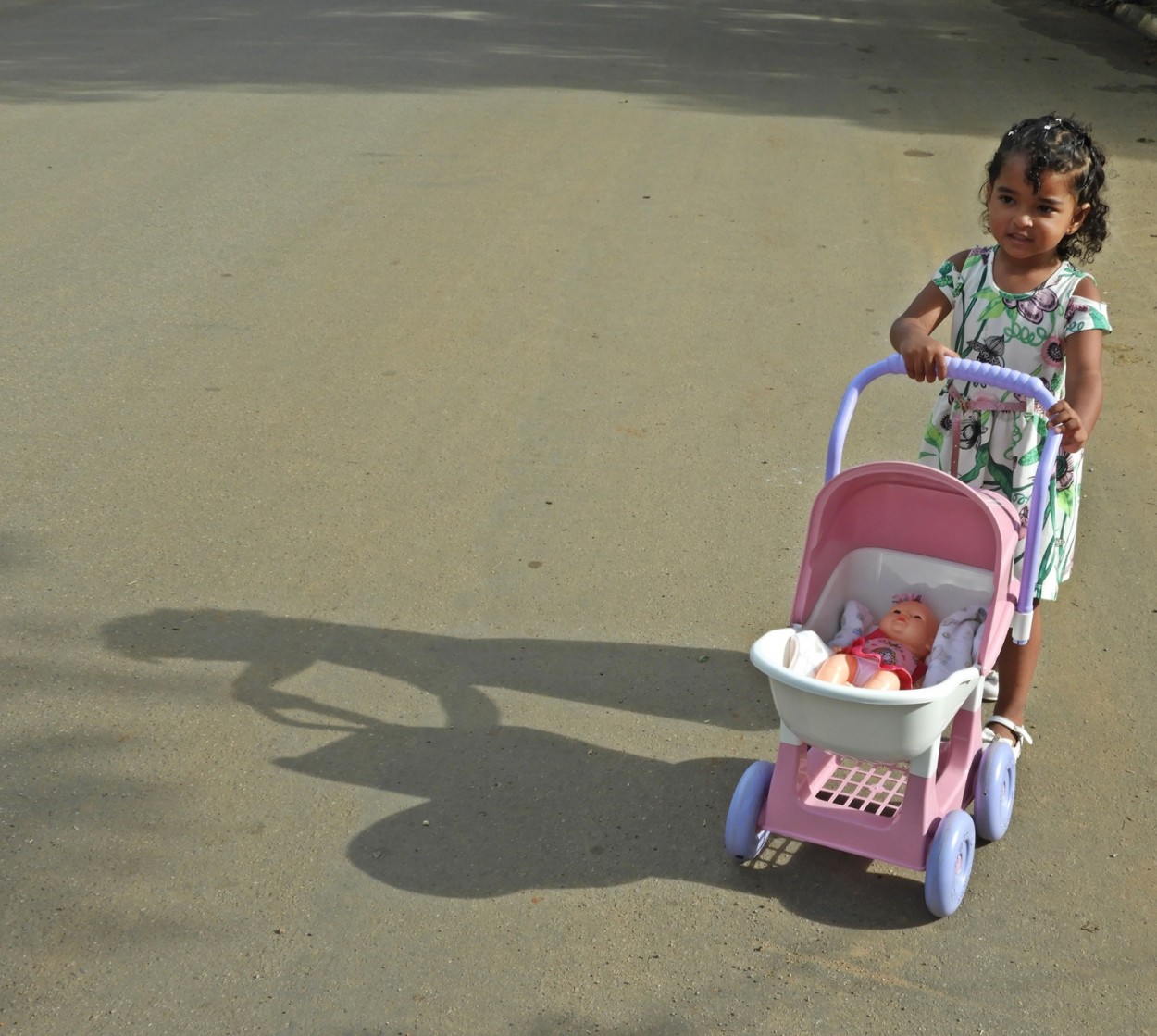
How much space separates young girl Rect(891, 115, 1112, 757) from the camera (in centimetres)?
306

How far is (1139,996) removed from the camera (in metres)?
2.75

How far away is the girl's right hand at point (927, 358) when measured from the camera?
297 cm

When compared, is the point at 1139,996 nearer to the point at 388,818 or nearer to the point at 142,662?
the point at 388,818

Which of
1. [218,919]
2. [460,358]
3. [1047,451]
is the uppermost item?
[1047,451]

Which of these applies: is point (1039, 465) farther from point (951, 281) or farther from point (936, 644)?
point (951, 281)

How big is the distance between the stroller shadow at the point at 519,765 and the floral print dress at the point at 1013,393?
2.71ft

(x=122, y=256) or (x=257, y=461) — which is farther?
(x=122, y=256)

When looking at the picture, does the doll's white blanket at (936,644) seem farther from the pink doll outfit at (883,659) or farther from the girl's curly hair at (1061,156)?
the girl's curly hair at (1061,156)

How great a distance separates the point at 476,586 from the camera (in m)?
4.18

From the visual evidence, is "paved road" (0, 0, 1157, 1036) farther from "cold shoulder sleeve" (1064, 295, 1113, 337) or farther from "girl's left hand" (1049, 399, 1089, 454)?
"cold shoulder sleeve" (1064, 295, 1113, 337)

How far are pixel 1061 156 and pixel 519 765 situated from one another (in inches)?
73.4

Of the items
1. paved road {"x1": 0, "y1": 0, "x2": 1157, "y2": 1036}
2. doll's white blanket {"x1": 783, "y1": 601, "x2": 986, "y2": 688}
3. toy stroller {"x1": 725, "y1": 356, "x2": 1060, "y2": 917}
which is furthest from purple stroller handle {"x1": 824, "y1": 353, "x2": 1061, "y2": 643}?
paved road {"x1": 0, "y1": 0, "x2": 1157, "y2": 1036}

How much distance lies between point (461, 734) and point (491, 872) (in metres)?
0.53

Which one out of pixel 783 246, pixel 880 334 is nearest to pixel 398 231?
pixel 783 246
